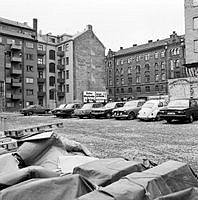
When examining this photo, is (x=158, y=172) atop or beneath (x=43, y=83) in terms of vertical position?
beneath

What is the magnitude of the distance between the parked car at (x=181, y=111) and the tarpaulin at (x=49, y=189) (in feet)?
45.3

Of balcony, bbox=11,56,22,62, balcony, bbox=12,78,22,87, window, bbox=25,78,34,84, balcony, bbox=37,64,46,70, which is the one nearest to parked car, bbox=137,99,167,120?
balcony, bbox=12,78,22,87

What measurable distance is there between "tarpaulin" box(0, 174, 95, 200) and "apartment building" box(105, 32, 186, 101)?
63.9 m

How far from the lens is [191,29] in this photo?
33156 mm

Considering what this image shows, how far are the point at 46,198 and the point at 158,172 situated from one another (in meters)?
1.26

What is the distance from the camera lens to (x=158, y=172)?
2967 mm

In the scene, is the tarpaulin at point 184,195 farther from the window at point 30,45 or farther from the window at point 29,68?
the window at point 30,45

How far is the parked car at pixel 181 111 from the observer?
51.5 feet

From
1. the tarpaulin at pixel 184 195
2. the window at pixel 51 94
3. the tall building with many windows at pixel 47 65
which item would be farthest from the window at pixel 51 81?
the tarpaulin at pixel 184 195

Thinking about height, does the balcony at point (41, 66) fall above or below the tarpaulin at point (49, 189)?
above

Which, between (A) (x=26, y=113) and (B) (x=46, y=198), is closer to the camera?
(B) (x=46, y=198)

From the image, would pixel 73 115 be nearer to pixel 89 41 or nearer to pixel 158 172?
pixel 158 172

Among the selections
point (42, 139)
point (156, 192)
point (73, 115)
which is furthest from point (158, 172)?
point (73, 115)

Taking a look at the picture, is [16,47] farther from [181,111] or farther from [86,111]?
[181,111]
